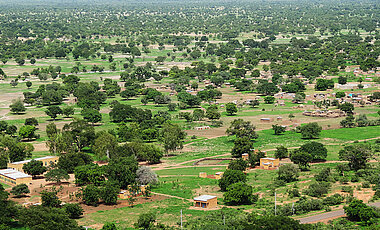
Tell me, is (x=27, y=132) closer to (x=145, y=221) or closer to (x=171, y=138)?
(x=171, y=138)

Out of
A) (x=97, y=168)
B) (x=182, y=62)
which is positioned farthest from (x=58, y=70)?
(x=97, y=168)

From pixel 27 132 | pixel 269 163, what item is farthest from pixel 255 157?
pixel 27 132

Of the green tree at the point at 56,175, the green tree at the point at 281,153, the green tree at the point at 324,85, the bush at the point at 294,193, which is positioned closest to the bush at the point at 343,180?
the bush at the point at 294,193

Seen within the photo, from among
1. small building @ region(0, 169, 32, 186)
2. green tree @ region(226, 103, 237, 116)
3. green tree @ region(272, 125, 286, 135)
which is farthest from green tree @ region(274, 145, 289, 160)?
green tree @ region(226, 103, 237, 116)

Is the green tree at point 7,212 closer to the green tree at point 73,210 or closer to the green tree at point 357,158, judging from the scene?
the green tree at point 73,210

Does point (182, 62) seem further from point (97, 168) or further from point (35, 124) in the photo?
point (97, 168)
